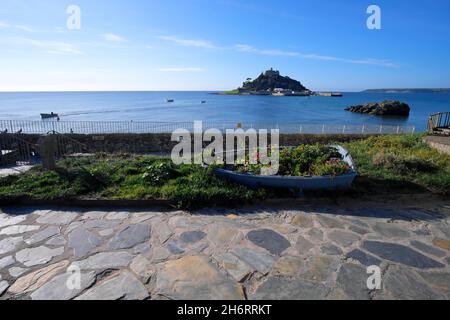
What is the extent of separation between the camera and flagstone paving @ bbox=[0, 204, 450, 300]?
3.04 meters

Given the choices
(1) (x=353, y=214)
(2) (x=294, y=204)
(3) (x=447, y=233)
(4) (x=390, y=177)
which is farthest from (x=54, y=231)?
(4) (x=390, y=177)

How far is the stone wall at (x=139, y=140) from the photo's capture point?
67.4 feet

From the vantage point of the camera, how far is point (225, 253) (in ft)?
12.3

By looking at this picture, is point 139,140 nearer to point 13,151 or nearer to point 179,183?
point 13,151

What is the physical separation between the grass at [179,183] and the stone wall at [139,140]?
42.8 feet

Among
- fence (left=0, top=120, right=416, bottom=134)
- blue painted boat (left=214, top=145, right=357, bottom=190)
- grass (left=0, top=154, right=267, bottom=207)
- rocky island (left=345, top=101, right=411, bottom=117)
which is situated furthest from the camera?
rocky island (left=345, top=101, right=411, bottom=117)

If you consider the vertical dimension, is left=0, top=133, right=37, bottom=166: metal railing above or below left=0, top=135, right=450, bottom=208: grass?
below

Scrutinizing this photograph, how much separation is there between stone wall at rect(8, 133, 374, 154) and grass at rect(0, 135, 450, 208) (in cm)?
1303

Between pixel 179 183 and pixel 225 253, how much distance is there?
259 cm

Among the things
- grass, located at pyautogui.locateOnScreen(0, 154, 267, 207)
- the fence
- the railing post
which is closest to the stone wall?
the fence

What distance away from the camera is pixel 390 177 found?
21.0 feet

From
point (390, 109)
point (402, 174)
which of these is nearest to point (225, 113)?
point (390, 109)

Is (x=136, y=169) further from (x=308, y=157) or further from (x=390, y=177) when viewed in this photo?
(x=390, y=177)

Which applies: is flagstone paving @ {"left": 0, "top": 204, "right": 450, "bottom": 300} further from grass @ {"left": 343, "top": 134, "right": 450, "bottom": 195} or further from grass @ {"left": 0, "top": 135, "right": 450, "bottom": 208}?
grass @ {"left": 343, "top": 134, "right": 450, "bottom": 195}
